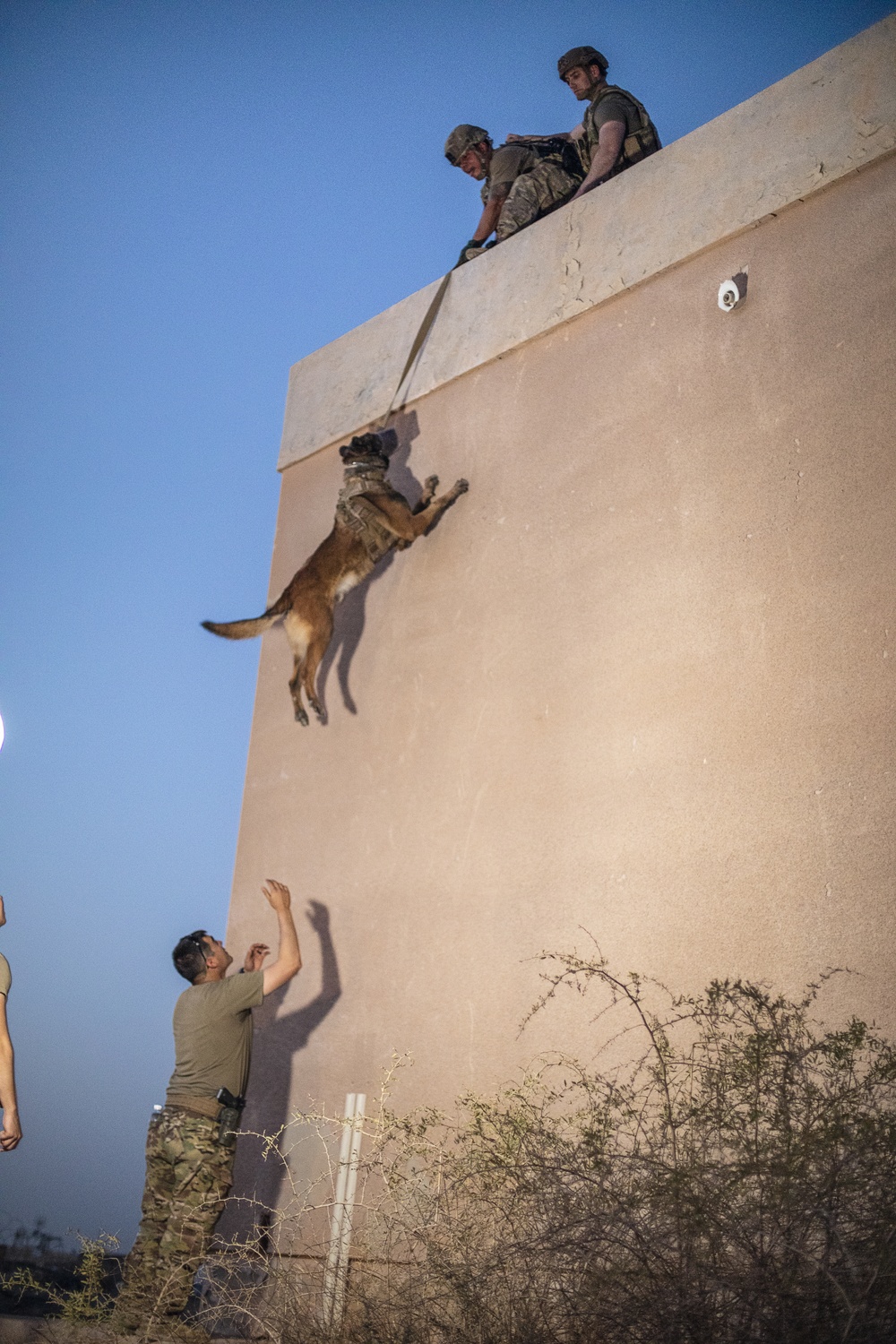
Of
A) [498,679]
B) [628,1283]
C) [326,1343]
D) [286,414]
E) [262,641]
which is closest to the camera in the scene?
[628,1283]

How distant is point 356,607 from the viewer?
19.7 feet

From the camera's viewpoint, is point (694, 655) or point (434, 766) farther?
point (434, 766)

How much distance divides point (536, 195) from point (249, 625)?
9.62 feet

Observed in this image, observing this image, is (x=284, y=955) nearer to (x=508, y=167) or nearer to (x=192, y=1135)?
(x=192, y=1135)

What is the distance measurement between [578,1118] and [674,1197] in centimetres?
104

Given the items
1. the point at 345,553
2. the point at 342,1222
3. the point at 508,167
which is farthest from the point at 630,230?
the point at 342,1222

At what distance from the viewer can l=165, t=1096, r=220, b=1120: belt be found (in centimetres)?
422

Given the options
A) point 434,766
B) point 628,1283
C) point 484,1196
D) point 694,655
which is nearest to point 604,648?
point 694,655

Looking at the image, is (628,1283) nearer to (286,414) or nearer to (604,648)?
(604,648)

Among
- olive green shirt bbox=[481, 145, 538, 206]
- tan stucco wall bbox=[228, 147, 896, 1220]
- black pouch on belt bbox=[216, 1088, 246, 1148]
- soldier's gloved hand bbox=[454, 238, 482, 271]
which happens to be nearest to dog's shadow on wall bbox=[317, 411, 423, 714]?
tan stucco wall bbox=[228, 147, 896, 1220]

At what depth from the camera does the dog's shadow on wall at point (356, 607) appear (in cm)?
591

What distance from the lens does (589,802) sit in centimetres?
449

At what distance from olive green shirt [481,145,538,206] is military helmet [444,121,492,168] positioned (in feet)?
1.27

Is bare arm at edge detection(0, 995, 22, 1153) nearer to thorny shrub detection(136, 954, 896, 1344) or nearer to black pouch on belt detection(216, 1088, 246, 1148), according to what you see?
black pouch on belt detection(216, 1088, 246, 1148)
